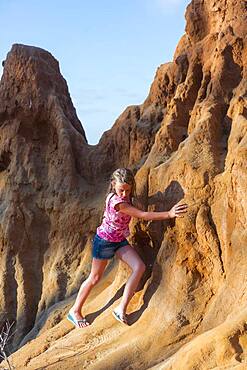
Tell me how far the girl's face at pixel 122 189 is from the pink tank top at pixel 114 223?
0.13 feet

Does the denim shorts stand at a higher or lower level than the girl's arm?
lower

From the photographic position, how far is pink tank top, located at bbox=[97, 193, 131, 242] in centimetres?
636

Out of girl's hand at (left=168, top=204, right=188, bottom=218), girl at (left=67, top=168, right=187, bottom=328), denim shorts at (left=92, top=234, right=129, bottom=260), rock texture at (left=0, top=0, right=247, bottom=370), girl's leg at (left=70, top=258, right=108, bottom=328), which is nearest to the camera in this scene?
rock texture at (left=0, top=0, right=247, bottom=370)

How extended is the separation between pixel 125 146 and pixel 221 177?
361 cm

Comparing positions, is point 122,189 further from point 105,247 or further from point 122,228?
point 105,247

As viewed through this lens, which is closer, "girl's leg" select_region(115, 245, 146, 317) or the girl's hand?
the girl's hand

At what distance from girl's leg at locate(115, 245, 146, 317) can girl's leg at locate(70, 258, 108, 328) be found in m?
0.41

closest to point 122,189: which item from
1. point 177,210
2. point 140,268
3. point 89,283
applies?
point 177,210

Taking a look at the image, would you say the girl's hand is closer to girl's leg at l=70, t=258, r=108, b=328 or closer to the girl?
the girl

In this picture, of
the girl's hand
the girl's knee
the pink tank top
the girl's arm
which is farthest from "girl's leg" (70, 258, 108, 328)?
the girl's hand

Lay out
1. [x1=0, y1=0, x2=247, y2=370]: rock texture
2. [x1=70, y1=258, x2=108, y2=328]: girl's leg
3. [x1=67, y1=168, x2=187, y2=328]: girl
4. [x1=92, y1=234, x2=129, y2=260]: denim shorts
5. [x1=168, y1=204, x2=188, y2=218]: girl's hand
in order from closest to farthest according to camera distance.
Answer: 1. [x1=0, y1=0, x2=247, y2=370]: rock texture
2. [x1=168, y1=204, x2=188, y2=218]: girl's hand
3. [x1=67, y1=168, x2=187, y2=328]: girl
4. [x1=92, y1=234, x2=129, y2=260]: denim shorts
5. [x1=70, y1=258, x2=108, y2=328]: girl's leg

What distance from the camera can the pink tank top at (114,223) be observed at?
636 centimetres

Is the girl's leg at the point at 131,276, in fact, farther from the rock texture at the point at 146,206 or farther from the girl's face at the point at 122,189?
the girl's face at the point at 122,189

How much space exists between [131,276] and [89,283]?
716 mm
